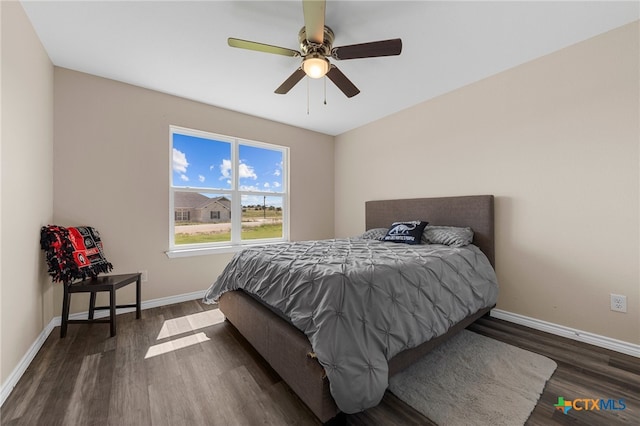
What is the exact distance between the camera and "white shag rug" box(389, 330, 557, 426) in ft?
4.52

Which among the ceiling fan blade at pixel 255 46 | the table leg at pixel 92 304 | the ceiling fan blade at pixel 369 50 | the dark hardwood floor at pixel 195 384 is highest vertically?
the ceiling fan blade at pixel 255 46

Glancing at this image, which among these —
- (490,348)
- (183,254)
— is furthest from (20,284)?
(490,348)

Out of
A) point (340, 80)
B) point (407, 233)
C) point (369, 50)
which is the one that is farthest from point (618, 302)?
point (340, 80)

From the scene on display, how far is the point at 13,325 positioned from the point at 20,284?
0.95ft

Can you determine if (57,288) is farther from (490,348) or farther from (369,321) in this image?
(490,348)

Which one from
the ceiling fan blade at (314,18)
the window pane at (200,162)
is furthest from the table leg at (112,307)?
the ceiling fan blade at (314,18)

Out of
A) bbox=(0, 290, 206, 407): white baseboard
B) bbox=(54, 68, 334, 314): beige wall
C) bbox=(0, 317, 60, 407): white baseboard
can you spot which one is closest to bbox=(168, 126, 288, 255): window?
bbox=(54, 68, 334, 314): beige wall

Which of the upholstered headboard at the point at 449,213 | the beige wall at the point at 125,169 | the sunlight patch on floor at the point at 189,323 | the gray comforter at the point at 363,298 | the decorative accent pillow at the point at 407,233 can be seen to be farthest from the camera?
the decorative accent pillow at the point at 407,233

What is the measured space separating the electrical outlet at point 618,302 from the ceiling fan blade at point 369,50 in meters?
2.60

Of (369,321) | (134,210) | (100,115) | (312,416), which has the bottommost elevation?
(312,416)

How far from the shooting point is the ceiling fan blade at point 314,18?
1.46 metres

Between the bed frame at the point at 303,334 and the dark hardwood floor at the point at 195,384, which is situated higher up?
the bed frame at the point at 303,334

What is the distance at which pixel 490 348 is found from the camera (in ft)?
6.71

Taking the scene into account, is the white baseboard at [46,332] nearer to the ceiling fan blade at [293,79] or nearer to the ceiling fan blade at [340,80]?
the ceiling fan blade at [293,79]
